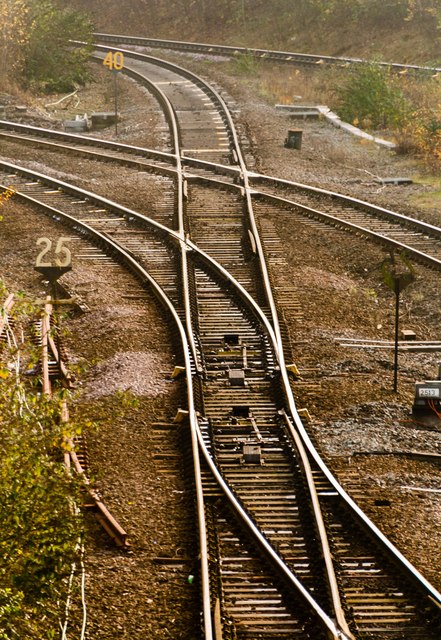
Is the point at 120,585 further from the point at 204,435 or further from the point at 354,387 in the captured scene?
the point at 354,387

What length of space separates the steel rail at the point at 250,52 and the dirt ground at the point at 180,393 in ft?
51.5

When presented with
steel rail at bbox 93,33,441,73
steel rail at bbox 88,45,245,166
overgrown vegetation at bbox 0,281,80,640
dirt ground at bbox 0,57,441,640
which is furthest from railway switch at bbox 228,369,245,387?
steel rail at bbox 93,33,441,73

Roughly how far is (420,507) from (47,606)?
3946mm

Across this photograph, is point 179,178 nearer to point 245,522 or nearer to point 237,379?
point 237,379

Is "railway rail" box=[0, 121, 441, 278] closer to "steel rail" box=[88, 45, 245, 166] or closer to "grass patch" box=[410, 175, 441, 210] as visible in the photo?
"steel rail" box=[88, 45, 245, 166]

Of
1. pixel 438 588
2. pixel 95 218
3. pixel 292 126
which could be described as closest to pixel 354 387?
pixel 438 588

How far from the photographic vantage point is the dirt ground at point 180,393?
31.9ft

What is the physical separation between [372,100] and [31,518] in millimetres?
26103

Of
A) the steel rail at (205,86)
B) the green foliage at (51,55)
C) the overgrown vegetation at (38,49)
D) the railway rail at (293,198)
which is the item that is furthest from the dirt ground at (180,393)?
the green foliage at (51,55)

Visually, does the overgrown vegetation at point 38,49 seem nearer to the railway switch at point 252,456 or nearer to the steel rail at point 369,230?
the steel rail at point 369,230

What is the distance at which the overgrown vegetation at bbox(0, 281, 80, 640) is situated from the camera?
290 inches

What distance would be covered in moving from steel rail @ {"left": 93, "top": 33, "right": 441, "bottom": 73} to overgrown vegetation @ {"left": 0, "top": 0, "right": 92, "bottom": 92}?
287 inches

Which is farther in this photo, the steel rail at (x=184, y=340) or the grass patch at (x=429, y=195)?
the grass patch at (x=429, y=195)

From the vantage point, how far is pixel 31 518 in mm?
7527
